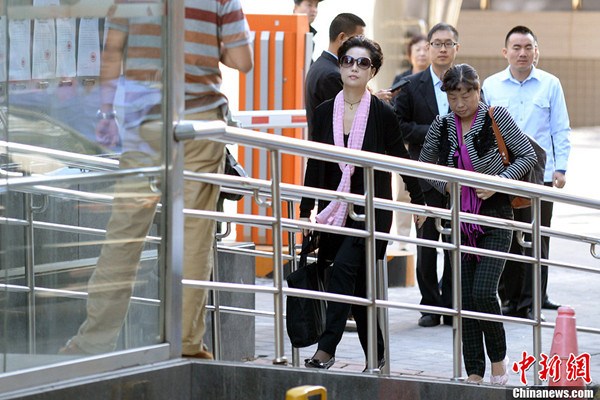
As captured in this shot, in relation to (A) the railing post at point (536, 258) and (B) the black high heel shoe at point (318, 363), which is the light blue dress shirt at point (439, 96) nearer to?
(A) the railing post at point (536, 258)

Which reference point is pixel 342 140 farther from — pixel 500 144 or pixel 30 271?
pixel 30 271

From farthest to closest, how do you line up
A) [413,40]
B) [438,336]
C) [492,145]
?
[413,40] → [438,336] → [492,145]

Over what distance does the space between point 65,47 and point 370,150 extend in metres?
2.18

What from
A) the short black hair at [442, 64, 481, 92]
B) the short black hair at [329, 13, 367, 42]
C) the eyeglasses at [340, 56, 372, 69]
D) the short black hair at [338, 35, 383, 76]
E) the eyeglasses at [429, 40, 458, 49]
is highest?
the short black hair at [329, 13, 367, 42]

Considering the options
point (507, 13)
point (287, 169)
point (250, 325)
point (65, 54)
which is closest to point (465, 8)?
point (507, 13)

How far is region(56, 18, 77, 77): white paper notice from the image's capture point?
16.2ft

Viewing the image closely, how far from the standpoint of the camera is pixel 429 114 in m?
8.79

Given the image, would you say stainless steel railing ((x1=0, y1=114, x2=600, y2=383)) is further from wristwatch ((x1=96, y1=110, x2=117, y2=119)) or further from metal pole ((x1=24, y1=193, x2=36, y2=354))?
wristwatch ((x1=96, y1=110, x2=117, y2=119))

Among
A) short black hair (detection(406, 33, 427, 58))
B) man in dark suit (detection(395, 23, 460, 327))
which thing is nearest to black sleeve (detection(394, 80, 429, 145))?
man in dark suit (detection(395, 23, 460, 327))

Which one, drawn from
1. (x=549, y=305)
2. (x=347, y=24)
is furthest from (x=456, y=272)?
(x=549, y=305)

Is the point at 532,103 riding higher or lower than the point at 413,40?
lower

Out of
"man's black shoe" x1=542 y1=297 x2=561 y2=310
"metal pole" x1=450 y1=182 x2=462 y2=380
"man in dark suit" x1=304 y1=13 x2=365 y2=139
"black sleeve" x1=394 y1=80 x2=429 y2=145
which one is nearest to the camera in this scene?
"metal pole" x1=450 y1=182 x2=462 y2=380

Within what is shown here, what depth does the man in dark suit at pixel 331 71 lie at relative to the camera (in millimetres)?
8312

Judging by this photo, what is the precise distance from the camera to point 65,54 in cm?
498
